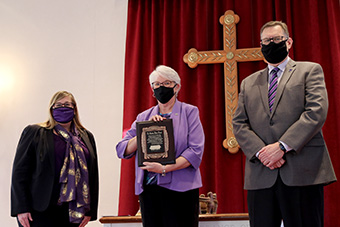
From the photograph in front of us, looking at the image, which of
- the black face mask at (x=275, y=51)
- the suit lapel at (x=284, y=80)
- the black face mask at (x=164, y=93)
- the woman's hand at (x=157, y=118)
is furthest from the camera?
the black face mask at (x=164, y=93)

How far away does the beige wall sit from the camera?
511cm

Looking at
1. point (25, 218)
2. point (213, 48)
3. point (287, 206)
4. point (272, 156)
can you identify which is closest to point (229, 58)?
point (213, 48)

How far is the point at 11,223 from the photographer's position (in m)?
5.03

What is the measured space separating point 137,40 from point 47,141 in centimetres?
212

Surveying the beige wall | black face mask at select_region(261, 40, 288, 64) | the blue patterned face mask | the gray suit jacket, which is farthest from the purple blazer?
the beige wall

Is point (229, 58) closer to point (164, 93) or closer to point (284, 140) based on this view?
point (164, 93)

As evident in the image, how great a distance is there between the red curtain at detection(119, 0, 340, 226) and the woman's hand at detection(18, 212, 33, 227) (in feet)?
5.46

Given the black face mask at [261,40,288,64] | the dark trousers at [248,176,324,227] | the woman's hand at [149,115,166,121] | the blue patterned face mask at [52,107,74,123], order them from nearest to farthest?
the dark trousers at [248,176,324,227] → the black face mask at [261,40,288,64] → the woman's hand at [149,115,166,121] → the blue patterned face mask at [52,107,74,123]

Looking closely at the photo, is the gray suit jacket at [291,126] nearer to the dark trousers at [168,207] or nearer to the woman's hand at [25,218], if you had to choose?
the dark trousers at [168,207]

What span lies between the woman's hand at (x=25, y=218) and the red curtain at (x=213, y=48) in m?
1.66

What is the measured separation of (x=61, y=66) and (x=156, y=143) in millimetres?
2808

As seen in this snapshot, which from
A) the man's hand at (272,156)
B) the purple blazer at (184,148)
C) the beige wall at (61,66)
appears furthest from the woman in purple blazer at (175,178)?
the beige wall at (61,66)

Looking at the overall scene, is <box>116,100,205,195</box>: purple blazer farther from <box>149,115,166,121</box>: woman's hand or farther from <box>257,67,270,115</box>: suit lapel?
<box>257,67,270,115</box>: suit lapel

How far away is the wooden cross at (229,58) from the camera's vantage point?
15.2 feet
